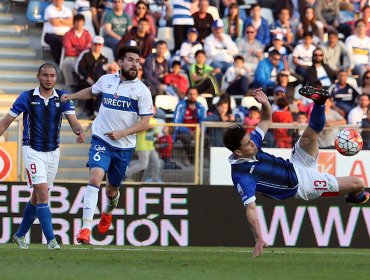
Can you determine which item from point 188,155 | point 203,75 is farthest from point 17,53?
point 188,155

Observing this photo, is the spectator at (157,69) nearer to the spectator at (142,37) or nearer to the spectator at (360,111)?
the spectator at (142,37)

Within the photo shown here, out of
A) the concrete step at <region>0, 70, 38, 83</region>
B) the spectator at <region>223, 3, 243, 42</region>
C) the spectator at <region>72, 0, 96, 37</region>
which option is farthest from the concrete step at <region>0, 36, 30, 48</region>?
the spectator at <region>223, 3, 243, 42</region>

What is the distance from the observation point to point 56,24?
23125mm

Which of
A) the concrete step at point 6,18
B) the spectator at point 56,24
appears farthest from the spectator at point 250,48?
the concrete step at point 6,18

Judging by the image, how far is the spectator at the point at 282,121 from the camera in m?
19.6

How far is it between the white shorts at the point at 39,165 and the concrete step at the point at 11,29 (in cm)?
1012

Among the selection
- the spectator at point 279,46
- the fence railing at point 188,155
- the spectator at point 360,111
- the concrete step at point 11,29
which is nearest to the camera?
the fence railing at point 188,155

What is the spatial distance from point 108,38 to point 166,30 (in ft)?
4.29

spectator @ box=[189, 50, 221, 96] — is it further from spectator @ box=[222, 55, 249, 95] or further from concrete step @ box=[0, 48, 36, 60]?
concrete step @ box=[0, 48, 36, 60]

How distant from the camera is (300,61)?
23.8 m

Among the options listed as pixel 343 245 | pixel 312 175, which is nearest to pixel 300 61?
pixel 343 245

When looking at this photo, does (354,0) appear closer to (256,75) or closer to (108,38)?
(256,75)

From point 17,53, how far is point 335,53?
21.1 ft

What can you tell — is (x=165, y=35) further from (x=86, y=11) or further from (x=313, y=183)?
(x=313, y=183)
